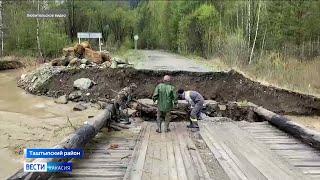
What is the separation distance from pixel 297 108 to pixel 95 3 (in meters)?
38.2

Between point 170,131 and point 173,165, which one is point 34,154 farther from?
point 170,131

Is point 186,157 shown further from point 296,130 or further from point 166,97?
point 296,130

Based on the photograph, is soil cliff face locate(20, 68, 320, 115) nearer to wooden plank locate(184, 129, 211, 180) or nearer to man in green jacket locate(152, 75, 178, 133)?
man in green jacket locate(152, 75, 178, 133)

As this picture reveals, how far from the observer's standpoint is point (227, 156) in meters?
7.81

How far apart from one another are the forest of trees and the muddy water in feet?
32.1

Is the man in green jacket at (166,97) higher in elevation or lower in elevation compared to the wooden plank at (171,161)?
higher

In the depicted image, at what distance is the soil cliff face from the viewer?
52.3 feet

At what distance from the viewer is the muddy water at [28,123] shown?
1040 centimetres

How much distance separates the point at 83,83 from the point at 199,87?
5099 millimetres

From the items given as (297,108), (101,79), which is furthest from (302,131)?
(101,79)

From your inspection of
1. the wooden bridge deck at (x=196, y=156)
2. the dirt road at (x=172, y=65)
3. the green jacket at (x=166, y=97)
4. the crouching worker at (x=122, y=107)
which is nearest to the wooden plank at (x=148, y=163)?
the wooden bridge deck at (x=196, y=156)

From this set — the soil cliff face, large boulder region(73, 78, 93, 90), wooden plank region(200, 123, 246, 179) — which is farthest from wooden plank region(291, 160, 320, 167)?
large boulder region(73, 78, 93, 90)

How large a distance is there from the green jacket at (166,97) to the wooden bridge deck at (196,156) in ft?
2.04

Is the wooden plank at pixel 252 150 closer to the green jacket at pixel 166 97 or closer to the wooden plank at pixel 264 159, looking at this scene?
the wooden plank at pixel 264 159
